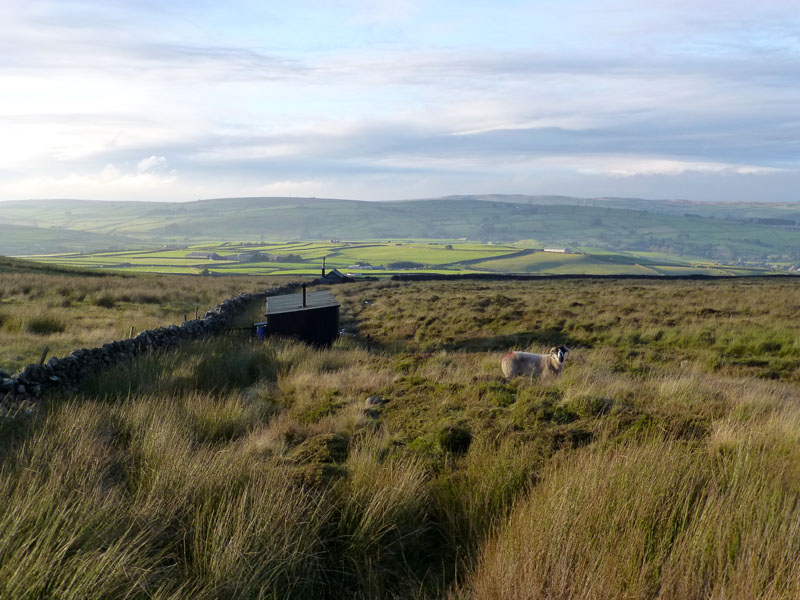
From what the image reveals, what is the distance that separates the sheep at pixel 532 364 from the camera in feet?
31.5

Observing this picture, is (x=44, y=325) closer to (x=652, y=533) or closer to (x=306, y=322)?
(x=306, y=322)

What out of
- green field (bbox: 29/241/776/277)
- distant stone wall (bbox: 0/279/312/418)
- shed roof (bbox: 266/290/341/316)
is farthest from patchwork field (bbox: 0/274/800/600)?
green field (bbox: 29/241/776/277)

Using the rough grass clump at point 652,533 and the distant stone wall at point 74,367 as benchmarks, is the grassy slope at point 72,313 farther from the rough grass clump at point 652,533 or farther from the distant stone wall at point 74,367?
the rough grass clump at point 652,533

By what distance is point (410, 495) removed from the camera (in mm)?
4121

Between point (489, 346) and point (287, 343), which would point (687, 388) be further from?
point (287, 343)

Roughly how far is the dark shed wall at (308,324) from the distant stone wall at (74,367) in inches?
73.6

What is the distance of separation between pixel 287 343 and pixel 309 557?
10270 millimetres

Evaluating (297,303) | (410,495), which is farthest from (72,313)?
(410,495)

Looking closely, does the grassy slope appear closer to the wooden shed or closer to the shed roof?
the shed roof

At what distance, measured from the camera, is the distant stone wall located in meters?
6.47

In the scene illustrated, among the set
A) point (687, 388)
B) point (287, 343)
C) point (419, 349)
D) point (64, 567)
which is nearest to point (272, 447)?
point (64, 567)

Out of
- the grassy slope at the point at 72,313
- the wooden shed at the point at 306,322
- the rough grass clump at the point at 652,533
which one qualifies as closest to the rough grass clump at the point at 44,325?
the grassy slope at the point at 72,313

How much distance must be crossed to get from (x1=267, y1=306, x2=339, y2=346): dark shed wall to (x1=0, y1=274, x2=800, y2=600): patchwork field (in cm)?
723

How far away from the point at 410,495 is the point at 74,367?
6437 millimetres
